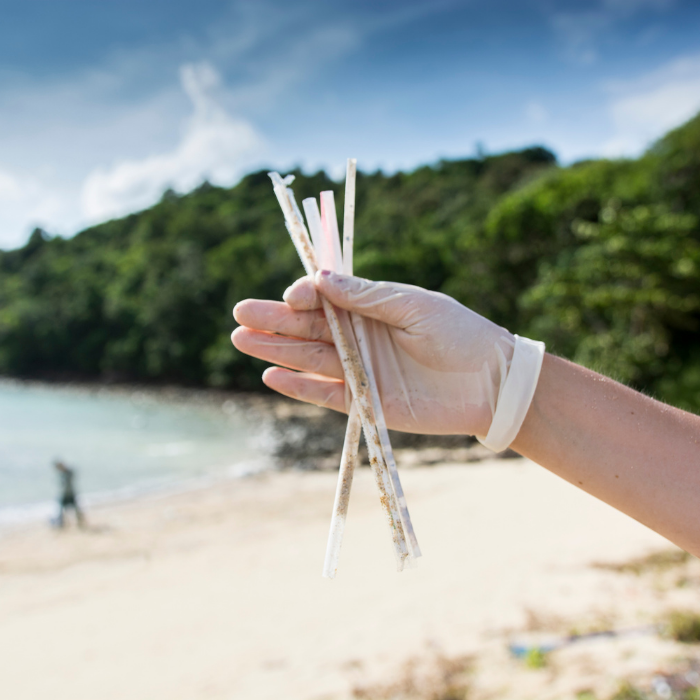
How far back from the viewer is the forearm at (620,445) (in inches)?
63.6

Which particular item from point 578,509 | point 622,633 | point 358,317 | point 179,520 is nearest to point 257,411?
point 179,520

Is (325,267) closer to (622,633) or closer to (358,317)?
(358,317)

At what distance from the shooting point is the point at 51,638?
26.0ft

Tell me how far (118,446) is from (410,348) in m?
26.5

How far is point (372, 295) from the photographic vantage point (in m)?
1.87

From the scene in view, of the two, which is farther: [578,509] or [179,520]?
[179,520]

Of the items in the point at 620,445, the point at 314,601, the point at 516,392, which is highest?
the point at 516,392

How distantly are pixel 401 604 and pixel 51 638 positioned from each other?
5.19 m

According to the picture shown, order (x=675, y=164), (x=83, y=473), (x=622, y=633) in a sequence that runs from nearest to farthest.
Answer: (x=622, y=633)
(x=83, y=473)
(x=675, y=164)

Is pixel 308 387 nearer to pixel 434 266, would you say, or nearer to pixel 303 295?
pixel 303 295

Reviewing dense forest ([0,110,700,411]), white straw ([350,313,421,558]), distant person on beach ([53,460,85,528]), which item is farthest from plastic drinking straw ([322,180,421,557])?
distant person on beach ([53,460,85,528])

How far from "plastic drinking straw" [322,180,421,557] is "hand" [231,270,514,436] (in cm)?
8

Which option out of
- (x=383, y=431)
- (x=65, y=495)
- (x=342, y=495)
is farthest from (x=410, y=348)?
(x=65, y=495)

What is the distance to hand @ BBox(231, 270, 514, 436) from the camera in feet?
6.12
